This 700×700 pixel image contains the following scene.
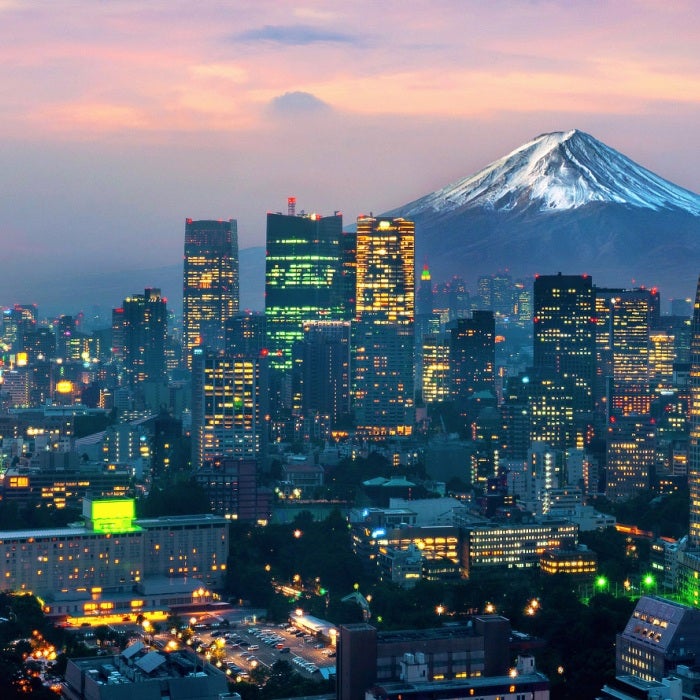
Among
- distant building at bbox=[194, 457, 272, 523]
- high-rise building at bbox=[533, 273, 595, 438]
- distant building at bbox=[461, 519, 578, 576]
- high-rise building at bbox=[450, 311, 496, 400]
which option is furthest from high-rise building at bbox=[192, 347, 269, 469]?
high-rise building at bbox=[450, 311, 496, 400]

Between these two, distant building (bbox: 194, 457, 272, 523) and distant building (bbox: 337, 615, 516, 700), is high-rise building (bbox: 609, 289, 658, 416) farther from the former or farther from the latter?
distant building (bbox: 337, 615, 516, 700)

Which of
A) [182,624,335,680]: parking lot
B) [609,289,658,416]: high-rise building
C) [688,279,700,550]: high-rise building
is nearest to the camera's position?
[182,624,335,680]: parking lot

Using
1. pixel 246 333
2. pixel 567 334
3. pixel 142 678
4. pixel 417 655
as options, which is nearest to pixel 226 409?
pixel 567 334

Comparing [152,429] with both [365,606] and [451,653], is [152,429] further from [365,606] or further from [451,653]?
[451,653]

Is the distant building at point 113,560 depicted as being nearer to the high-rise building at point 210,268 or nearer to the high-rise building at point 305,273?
the high-rise building at point 305,273

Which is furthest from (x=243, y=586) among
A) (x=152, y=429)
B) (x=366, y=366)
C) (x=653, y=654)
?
(x=366, y=366)

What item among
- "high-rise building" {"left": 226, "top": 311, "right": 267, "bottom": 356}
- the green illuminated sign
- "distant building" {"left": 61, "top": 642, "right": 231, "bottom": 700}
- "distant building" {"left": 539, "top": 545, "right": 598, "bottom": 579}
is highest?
"high-rise building" {"left": 226, "top": 311, "right": 267, "bottom": 356}

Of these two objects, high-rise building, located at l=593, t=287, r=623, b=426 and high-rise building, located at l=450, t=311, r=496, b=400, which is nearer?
high-rise building, located at l=593, t=287, r=623, b=426
